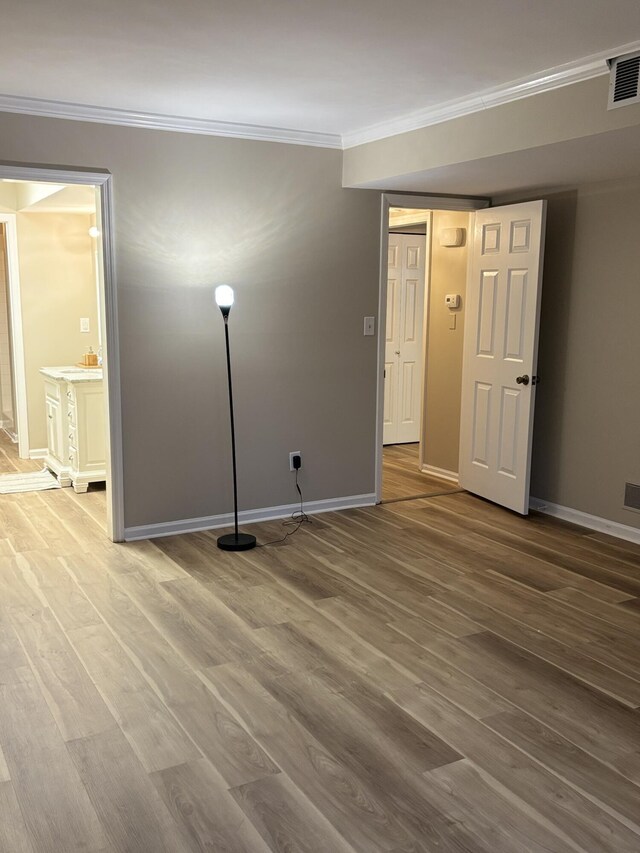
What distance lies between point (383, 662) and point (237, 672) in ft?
1.98

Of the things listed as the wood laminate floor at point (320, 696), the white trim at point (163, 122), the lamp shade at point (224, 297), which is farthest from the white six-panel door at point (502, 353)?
the lamp shade at point (224, 297)

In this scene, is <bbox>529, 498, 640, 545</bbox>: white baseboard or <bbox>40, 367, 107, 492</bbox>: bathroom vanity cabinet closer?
<bbox>529, 498, 640, 545</bbox>: white baseboard

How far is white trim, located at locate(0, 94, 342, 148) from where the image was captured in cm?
409

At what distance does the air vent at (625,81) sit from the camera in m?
3.02

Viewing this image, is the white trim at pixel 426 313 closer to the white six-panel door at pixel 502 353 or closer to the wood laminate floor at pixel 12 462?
the white six-panel door at pixel 502 353

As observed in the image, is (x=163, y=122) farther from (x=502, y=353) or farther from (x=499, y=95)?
(x=502, y=353)

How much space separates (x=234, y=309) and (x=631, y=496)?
2705mm

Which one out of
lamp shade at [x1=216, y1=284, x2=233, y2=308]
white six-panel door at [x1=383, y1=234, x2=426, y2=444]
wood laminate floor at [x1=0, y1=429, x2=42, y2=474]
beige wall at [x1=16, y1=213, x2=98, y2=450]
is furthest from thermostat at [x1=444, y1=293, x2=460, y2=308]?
wood laminate floor at [x1=0, y1=429, x2=42, y2=474]

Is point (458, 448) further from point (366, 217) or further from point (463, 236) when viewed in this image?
point (366, 217)

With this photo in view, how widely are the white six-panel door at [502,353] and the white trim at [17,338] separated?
3.86 meters

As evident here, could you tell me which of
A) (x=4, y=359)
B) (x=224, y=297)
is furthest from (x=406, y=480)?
(x=4, y=359)

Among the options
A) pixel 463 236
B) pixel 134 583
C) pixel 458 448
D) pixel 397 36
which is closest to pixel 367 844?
pixel 134 583

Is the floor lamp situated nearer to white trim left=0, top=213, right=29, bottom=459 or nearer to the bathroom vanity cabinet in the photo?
the bathroom vanity cabinet

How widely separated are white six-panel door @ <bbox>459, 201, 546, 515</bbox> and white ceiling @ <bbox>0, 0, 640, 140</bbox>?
1.40m
